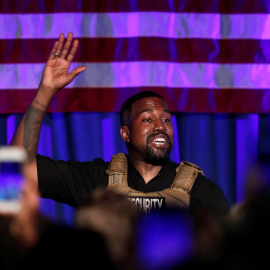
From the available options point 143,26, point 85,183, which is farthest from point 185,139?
point 85,183

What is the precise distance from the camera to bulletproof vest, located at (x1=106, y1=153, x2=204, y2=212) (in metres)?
1.67

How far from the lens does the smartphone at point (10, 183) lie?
552mm

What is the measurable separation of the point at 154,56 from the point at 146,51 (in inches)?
1.6

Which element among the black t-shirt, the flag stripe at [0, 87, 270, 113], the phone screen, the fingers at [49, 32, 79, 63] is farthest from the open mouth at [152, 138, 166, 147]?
the phone screen

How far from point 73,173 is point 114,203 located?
1.23 metres

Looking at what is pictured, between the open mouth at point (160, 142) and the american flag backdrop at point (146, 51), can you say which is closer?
the open mouth at point (160, 142)

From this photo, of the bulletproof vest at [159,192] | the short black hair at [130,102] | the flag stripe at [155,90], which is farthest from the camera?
the flag stripe at [155,90]

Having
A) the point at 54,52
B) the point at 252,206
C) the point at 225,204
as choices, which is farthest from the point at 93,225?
the point at 54,52

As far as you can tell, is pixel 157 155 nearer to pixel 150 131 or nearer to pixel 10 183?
pixel 150 131

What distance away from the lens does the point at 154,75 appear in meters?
2.19

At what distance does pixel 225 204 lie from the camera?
175cm

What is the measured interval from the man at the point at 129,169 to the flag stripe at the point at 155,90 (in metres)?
0.26
